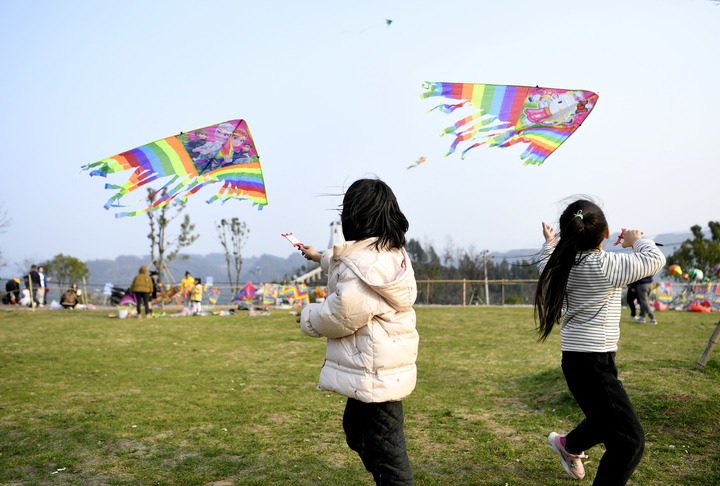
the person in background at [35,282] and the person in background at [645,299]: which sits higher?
the person in background at [35,282]

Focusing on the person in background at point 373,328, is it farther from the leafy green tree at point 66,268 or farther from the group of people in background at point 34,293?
the leafy green tree at point 66,268

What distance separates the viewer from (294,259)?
627 feet

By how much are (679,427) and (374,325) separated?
10.6 feet

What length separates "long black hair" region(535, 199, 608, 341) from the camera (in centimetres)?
347

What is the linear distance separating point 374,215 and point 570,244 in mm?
1232

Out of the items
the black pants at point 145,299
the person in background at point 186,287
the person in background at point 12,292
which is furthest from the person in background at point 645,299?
the person in background at point 12,292

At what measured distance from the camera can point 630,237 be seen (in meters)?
3.58

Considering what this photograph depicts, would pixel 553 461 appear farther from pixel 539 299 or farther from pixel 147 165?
pixel 147 165

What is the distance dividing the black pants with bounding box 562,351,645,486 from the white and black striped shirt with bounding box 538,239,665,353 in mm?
85

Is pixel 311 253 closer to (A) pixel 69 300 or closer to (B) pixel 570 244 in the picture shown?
(B) pixel 570 244

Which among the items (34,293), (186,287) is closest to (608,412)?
(186,287)

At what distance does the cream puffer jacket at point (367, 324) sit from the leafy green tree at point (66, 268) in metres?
37.7

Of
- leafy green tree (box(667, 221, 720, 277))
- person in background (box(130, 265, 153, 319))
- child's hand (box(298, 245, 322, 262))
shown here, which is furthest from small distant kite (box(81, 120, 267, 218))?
leafy green tree (box(667, 221, 720, 277))

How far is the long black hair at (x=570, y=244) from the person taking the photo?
3.47 meters
